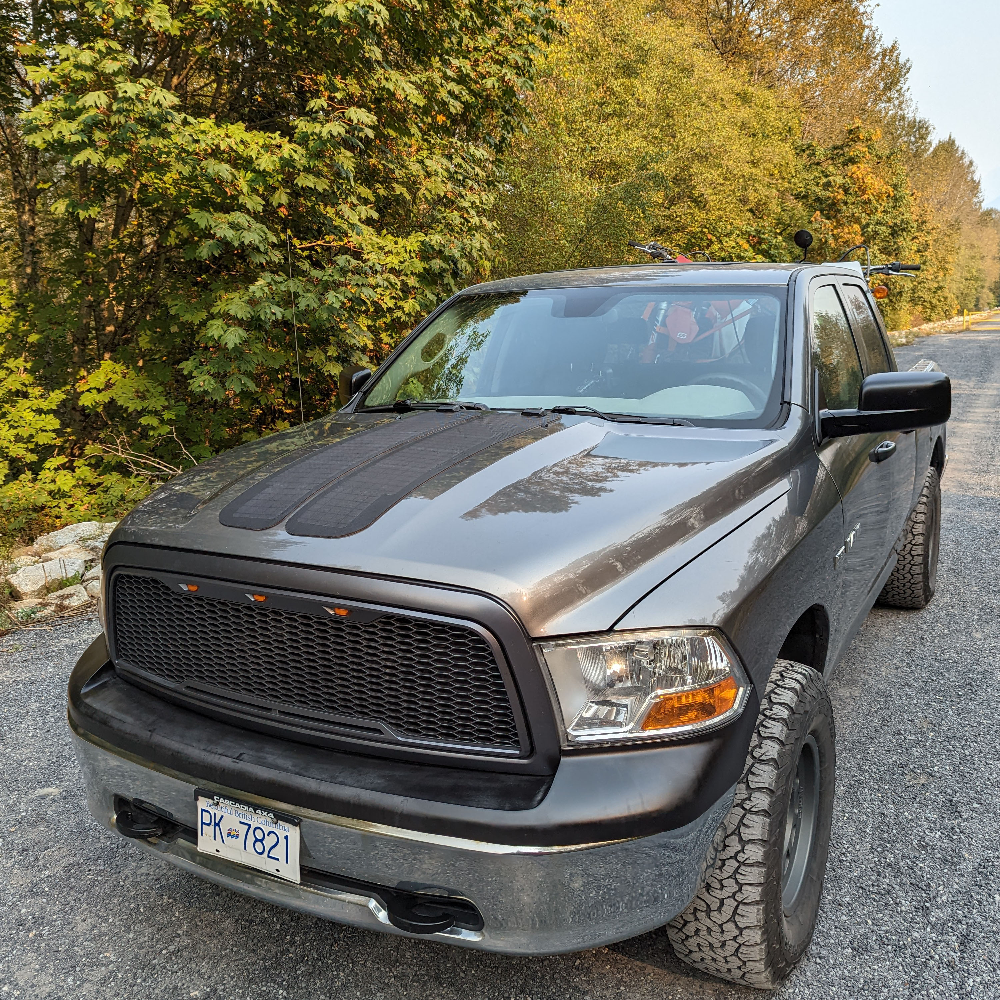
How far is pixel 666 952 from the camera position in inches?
91.1

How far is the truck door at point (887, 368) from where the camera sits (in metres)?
3.76

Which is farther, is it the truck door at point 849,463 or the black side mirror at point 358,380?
the black side mirror at point 358,380

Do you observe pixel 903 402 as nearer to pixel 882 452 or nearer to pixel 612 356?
pixel 882 452

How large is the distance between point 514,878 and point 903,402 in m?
1.85

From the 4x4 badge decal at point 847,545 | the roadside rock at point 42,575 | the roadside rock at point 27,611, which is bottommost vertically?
the roadside rock at point 27,611

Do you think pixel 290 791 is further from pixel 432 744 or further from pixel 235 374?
pixel 235 374

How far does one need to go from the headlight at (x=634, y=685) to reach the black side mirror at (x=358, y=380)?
2208 mm

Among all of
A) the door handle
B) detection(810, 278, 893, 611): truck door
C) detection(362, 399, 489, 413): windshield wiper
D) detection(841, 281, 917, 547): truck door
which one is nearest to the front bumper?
detection(810, 278, 893, 611): truck door

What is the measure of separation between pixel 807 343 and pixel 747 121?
81.0 feet

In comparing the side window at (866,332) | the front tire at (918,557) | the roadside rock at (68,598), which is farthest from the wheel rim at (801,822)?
the roadside rock at (68,598)

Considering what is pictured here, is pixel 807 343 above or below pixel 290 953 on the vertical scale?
above

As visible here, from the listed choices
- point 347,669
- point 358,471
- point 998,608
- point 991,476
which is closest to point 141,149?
point 358,471

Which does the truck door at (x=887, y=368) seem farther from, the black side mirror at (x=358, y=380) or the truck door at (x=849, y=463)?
the black side mirror at (x=358, y=380)

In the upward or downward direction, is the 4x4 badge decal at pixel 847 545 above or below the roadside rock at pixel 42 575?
above
